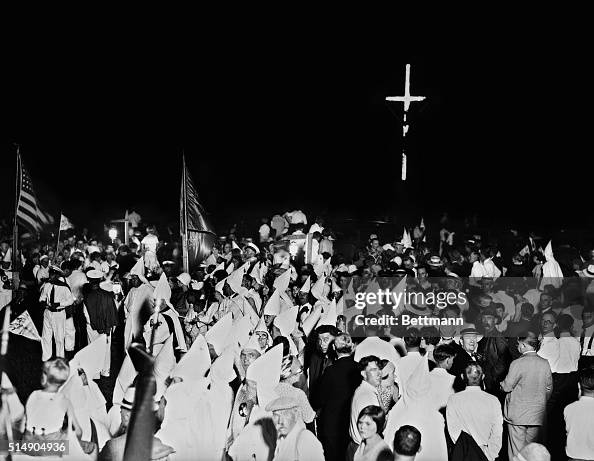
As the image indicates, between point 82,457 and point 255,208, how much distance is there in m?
32.6

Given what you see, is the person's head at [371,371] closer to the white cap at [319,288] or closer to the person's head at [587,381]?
the person's head at [587,381]

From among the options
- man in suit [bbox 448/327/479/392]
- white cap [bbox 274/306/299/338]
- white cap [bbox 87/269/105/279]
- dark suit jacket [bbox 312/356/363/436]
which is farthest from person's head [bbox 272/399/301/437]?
white cap [bbox 87/269/105/279]

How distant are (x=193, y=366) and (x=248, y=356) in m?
0.74

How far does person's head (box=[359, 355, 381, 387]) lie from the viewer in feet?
23.1

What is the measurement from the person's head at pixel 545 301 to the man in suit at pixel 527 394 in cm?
369

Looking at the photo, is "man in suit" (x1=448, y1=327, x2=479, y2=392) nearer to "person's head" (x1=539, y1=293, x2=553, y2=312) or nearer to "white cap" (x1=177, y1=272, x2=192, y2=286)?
"person's head" (x1=539, y1=293, x2=553, y2=312)

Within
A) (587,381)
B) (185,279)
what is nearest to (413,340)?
(587,381)

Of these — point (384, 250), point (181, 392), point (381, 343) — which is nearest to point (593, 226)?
point (384, 250)

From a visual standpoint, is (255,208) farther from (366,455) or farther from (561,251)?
(366,455)

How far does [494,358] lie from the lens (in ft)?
31.2

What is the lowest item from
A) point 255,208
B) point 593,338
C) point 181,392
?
point 181,392

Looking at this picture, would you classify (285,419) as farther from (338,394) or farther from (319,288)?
(319,288)

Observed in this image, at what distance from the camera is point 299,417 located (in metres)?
6.33

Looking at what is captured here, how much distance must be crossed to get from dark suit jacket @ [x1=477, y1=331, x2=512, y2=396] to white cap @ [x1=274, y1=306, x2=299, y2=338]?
2200 mm
